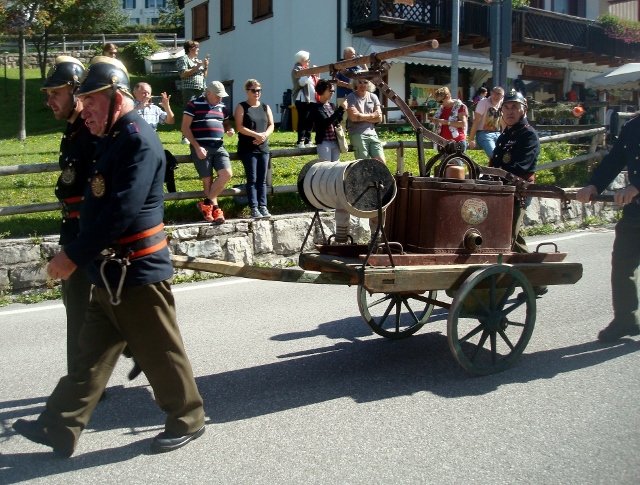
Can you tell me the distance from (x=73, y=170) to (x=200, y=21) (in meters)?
27.3

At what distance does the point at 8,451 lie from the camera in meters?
4.34

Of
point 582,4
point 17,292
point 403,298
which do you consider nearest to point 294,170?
point 17,292

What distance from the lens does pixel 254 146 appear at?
387 inches

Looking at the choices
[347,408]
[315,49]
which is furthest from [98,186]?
[315,49]

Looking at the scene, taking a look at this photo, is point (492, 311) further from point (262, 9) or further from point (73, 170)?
point (262, 9)

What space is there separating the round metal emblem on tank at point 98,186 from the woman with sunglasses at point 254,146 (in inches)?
218

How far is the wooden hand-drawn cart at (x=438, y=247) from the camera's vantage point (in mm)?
5082

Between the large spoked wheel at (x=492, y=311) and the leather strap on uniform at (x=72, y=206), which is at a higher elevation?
the leather strap on uniform at (x=72, y=206)

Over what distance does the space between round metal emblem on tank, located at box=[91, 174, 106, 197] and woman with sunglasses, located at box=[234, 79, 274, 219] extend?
5.55 meters

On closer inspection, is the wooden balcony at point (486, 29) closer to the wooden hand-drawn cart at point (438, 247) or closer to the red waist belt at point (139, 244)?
the wooden hand-drawn cart at point (438, 247)

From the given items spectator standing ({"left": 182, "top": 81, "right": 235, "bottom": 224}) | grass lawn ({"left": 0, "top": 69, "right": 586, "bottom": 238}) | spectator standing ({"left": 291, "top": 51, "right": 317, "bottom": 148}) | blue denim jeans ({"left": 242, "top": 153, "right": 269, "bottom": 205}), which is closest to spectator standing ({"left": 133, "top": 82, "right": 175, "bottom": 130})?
grass lawn ({"left": 0, "top": 69, "right": 586, "bottom": 238})

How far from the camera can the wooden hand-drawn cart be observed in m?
5.08

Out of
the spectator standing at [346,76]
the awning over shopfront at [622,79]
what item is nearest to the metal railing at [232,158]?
the spectator standing at [346,76]

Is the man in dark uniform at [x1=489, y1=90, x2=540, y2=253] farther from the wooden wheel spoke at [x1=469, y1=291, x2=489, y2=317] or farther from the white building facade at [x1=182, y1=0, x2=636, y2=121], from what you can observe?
the white building facade at [x1=182, y1=0, x2=636, y2=121]
